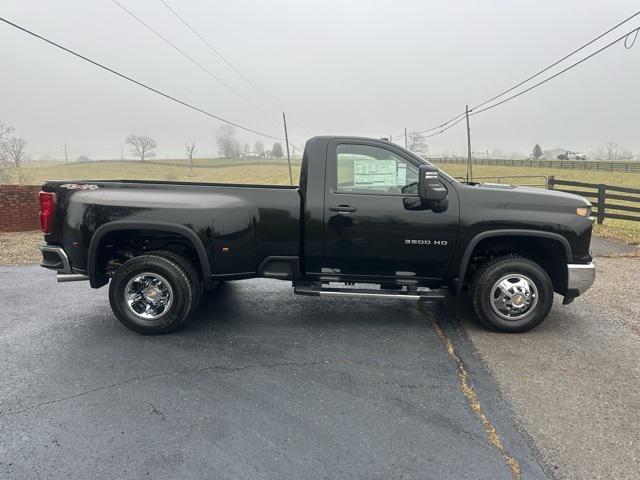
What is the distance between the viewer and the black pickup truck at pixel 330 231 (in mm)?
4211

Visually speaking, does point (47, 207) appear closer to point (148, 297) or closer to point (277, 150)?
point (148, 297)

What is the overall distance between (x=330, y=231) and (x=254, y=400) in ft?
5.91

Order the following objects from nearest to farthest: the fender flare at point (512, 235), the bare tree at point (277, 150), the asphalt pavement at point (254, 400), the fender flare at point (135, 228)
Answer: the asphalt pavement at point (254, 400) → the fender flare at point (135, 228) → the fender flare at point (512, 235) → the bare tree at point (277, 150)

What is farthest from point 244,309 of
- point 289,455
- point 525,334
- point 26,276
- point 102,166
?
point 102,166

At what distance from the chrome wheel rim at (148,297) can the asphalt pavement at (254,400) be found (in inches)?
9.8

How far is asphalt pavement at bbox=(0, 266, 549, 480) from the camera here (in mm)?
2482

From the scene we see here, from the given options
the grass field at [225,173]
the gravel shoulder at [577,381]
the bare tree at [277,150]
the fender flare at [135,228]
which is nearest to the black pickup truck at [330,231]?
the fender flare at [135,228]

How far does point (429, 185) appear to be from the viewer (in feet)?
13.2

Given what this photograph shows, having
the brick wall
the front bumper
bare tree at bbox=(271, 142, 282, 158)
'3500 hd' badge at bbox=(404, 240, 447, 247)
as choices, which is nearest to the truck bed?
'3500 hd' badge at bbox=(404, 240, 447, 247)

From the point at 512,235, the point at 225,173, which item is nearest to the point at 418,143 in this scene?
the point at 225,173

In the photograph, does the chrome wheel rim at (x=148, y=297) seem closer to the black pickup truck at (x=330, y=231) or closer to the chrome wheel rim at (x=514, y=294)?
the black pickup truck at (x=330, y=231)

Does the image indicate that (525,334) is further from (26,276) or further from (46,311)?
(26,276)

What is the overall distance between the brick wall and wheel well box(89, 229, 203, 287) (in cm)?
856

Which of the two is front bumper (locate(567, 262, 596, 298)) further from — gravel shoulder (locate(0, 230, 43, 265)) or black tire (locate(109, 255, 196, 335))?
gravel shoulder (locate(0, 230, 43, 265))
